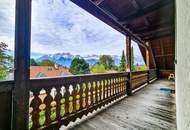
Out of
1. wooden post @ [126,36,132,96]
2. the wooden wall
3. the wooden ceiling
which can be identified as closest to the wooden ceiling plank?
the wooden ceiling

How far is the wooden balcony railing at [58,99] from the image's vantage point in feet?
4.33

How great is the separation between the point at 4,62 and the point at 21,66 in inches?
6.2

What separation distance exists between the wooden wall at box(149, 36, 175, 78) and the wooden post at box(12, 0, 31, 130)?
815cm

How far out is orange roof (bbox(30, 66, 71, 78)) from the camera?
1611 mm

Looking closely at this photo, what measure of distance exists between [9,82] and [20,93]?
161mm

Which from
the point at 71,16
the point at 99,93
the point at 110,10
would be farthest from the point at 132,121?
the point at 71,16

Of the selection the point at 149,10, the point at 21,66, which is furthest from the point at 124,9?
the point at 21,66

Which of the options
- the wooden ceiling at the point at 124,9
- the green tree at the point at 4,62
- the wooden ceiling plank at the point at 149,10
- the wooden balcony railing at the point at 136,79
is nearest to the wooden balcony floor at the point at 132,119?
the green tree at the point at 4,62

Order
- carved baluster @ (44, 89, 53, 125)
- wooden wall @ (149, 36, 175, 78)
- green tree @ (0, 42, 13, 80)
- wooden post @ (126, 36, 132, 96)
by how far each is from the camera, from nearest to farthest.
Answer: green tree @ (0, 42, 13, 80), carved baluster @ (44, 89, 53, 125), wooden post @ (126, 36, 132, 96), wooden wall @ (149, 36, 175, 78)

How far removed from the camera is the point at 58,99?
190cm

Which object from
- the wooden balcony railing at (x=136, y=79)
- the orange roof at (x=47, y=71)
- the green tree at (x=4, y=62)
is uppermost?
the green tree at (x=4, y=62)

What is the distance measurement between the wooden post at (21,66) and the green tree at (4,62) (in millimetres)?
62

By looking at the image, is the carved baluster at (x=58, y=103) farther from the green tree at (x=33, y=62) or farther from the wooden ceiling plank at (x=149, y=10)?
the wooden ceiling plank at (x=149, y=10)

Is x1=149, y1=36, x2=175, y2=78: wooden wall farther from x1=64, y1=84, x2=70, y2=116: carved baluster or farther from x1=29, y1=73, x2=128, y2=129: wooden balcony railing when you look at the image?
x1=64, y1=84, x2=70, y2=116: carved baluster
